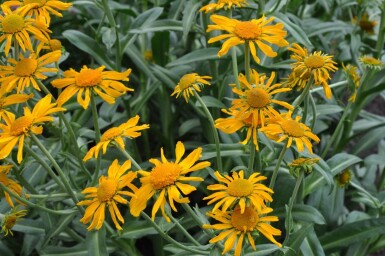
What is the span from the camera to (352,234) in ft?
5.43

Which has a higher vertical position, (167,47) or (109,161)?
(167,47)

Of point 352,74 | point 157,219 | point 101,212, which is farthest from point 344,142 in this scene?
point 101,212

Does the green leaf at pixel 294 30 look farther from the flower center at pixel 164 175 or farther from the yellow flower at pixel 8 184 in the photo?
the yellow flower at pixel 8 184

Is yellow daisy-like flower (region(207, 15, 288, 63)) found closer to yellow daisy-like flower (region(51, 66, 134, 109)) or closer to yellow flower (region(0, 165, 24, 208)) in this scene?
yellow daisy-like flower (region(51, 66, 134, 109))

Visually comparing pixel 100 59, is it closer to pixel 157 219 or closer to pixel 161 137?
pixel 161 137

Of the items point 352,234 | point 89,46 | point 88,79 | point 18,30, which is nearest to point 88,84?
point 88,79

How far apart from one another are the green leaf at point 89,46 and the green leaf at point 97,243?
0.67m

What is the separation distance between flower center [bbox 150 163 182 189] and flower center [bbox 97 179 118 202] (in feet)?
0.30

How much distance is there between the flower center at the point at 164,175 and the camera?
1017mm

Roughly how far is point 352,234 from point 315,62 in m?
0.69

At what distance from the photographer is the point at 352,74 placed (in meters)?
1.64

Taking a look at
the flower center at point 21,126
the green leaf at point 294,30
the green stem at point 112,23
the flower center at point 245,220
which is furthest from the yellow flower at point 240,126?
the green stem at point 112,23

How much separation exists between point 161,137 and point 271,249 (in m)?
0.99

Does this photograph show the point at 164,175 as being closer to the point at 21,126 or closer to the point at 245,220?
the point at 245,220
